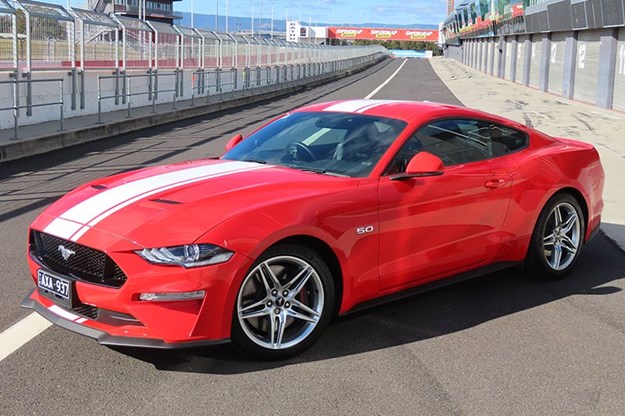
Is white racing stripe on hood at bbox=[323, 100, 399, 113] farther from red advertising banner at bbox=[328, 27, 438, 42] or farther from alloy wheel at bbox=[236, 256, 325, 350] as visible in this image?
red advertising banner at bbox=[328, 27, 438, 42]

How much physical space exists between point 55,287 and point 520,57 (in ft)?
171

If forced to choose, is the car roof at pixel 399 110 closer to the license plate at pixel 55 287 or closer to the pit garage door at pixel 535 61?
the license plate at pixel 55 287

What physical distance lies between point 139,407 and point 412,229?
205 cm

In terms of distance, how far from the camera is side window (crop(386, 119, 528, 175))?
183 inches

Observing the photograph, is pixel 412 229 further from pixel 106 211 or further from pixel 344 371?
pixel 106 211

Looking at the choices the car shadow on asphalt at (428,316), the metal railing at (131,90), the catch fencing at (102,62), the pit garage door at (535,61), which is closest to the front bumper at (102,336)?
the car shadow on asphalt at (428,316)

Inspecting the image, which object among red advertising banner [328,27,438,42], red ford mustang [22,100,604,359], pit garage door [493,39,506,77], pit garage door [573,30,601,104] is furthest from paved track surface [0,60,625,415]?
red advertising banner [328,27,438,42]

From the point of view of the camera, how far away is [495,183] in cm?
498

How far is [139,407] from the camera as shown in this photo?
10.8ft

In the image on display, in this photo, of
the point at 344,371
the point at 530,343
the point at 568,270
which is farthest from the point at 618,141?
the point at 344,371

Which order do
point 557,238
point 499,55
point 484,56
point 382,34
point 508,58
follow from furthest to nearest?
point 382,34 → point 484,56 → point 499,55 → point 508,58 → point 557,238

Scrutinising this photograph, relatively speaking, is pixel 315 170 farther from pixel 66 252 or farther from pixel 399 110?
pixel 66 252

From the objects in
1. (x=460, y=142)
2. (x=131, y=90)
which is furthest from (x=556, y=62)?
(x=460, y=142)

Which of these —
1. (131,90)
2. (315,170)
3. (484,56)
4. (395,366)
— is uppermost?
(484,56)
